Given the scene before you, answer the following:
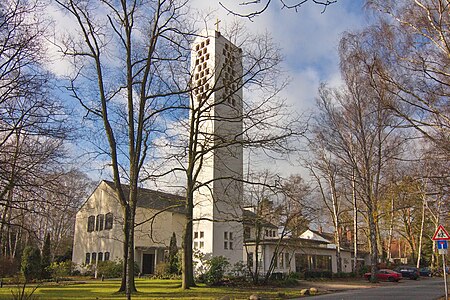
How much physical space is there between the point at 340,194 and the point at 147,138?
83.2 ft

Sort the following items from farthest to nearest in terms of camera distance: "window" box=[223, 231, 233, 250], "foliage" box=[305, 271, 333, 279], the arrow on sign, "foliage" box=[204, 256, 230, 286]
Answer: "foliage" box=[305, 271, 333, 279] < "window" box=[223, 231, 233, 250] < "foliage" box=[204, 256, 230, 286] < the arrow on sign

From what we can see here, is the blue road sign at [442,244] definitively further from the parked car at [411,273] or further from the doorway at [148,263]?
the doorway at [148,263]

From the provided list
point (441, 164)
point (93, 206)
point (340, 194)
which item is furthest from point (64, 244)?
point (441, 164)

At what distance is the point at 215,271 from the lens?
80.1 feet

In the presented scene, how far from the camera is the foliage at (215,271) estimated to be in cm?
2419

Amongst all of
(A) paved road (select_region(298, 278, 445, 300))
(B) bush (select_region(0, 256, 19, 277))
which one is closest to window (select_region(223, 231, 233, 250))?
(A) paved road (select_region(298, 278, 445, 300))

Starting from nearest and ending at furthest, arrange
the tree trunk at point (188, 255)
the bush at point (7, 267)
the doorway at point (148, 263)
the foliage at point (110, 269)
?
the tree trunk at point (188, 255) → the bush at point (7, 267) → the foliage at point (110, 269) → the doorway at point (148, 263)

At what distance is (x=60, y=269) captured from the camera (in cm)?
2922

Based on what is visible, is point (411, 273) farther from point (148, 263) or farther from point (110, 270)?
point (110, 270)

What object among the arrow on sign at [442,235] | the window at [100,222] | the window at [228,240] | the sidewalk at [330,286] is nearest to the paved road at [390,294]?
the sidewalk at [330,286]

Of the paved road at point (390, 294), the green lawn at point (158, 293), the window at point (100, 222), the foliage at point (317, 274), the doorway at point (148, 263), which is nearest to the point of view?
the green lawn at point (158, 293)

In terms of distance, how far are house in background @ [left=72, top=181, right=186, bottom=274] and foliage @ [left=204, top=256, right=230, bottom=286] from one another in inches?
560

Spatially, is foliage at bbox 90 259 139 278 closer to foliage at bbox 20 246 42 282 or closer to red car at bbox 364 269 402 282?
foliage at bbox 20 246 42 282

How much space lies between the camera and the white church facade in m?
23.8
